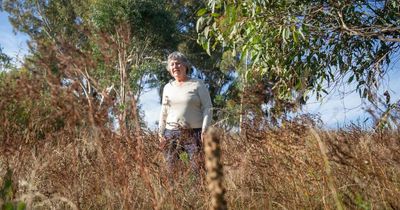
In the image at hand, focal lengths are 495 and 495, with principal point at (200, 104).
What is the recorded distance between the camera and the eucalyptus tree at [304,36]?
456 centimetres

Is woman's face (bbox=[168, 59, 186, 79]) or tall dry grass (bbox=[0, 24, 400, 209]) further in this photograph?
woman's face (bbox=[168, 59, 186, 79])

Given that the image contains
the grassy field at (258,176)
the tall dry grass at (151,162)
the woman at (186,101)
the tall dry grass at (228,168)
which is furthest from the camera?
the woman at (186,101)

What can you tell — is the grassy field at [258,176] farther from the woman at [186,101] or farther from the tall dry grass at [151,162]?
the woman at [186,101]

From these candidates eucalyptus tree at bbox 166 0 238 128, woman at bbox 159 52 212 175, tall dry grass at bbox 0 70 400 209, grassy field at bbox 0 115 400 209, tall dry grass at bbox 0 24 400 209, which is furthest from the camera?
eucalyptus tree at bbox 166 0 238 128

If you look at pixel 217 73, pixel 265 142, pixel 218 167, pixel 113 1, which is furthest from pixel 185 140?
pixel 217 73

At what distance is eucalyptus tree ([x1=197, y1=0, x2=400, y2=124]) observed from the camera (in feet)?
15.0

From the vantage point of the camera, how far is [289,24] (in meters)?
4.48

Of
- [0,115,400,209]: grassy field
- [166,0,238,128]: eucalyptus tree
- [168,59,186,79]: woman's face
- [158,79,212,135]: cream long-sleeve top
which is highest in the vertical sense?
[166,0,238,128]: eucalyptus tree

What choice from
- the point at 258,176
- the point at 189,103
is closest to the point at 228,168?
the point at 258,176

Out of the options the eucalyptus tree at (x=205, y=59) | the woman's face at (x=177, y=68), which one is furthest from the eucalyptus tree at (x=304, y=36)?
the eucalyptus tree at (x=205, y=59)

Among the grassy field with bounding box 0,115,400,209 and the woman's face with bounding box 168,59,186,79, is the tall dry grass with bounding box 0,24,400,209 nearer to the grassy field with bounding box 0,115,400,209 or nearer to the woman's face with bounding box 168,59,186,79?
the grassy field with bounding box 0,115,400,209

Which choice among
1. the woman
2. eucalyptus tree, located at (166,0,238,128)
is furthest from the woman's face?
eucalyptus tree, located at (166,0,238,128)

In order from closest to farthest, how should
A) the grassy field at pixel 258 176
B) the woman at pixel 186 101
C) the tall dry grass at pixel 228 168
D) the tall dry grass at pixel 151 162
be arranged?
1. the tall dry grass at pixel 151 162
2. the tall dry grass at pixel 228 168
3. the grassy field at pixel 258 176
4. the woman at pixel 186 101

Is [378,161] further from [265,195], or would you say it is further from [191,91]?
[191,91]
